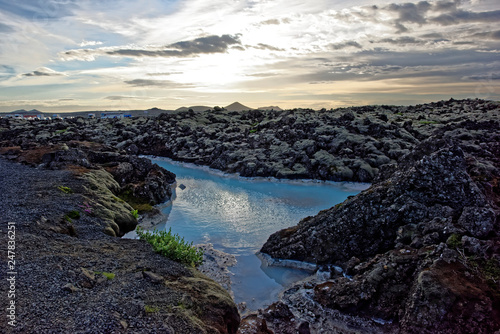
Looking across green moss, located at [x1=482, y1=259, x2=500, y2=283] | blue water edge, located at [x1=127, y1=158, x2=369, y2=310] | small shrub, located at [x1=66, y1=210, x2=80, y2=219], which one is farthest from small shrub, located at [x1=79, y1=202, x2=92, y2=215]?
green moss, located at [x1=482, y1=259, x2=500, y2=283]

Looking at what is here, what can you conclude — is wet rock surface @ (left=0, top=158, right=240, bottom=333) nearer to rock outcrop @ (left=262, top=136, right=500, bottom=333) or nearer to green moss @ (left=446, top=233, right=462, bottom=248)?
rock outcrop @ (left=262, top=136, right=500, bottom=333)

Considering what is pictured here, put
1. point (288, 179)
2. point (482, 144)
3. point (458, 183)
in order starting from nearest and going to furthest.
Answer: point (458, 183) < point (482, 144) < point (288, 179)

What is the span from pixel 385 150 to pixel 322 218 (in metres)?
47.3

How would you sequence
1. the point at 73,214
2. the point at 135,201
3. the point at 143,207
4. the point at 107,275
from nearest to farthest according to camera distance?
the point at 107,275 < the point at 73,214 < the point at 143,207 < the point at 135,201

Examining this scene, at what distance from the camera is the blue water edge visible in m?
24.6

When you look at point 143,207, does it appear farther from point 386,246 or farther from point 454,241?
point 454,241


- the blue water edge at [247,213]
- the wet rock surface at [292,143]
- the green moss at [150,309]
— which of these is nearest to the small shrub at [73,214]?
the blue water edge at [247,213]

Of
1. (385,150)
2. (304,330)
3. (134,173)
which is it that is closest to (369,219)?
(304,330)

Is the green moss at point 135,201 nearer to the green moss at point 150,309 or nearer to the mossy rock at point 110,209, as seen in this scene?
the mossy rock at point 110,209

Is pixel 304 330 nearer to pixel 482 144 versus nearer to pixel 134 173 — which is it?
pixel 134 173

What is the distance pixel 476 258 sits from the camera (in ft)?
54.4

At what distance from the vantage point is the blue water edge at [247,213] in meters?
24.6

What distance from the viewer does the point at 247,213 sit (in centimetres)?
4181

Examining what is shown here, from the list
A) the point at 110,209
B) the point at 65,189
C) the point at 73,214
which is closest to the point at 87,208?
the point at 73,214
